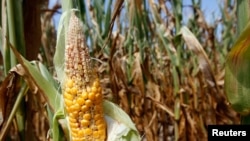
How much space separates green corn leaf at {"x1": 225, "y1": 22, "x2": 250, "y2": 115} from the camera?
22.7 inches

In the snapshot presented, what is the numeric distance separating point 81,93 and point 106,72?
110 centimetres

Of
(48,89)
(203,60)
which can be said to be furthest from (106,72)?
(48,89)

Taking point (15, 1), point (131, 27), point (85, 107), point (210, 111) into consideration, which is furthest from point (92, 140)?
point (210, 111)

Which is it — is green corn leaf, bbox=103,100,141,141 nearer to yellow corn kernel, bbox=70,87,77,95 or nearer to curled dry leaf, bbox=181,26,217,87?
yellow corn kernel, bbox=70,87,77,95

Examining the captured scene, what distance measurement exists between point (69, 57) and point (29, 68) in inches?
4.6

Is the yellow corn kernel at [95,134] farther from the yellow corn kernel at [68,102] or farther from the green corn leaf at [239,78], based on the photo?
the green corn leaf at [239,78]

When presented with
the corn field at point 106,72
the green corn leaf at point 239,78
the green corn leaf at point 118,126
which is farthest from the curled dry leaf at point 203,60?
the green corn leaf at point 118,126

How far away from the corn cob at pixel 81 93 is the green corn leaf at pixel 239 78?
0.21 m

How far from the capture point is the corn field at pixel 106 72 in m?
0.53

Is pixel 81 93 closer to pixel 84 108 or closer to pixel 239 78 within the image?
pixel 84 108

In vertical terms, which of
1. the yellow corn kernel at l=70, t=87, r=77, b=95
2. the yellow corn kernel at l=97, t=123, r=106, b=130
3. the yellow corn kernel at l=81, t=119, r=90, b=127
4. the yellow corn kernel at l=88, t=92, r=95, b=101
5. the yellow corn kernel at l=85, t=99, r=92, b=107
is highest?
the yellow corn kernel at l=70, t=87, r=77, b=95

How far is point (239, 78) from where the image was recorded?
584mm

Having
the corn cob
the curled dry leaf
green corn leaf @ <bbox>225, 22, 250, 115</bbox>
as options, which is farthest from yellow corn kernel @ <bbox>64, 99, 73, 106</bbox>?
the curled dry leaf

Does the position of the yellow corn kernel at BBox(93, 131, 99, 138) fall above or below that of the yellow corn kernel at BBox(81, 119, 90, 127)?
below
